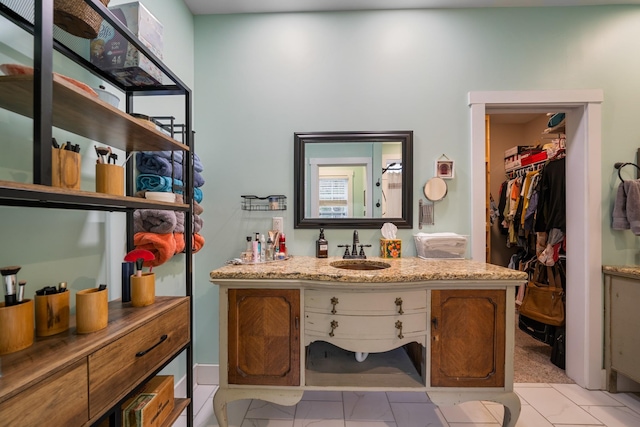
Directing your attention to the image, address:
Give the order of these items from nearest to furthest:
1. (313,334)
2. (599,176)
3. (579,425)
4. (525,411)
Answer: (313,334) → (579,425) → (525,411) → (599,176)

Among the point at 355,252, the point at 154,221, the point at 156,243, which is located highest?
the point at 154,221

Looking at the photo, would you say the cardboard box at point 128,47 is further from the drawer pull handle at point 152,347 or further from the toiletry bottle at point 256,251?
the drawer pull handle at point 152,347

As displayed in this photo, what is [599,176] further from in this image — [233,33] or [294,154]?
[233,33]

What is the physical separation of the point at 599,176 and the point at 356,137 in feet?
5.78

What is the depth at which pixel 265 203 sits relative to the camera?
2002 mm

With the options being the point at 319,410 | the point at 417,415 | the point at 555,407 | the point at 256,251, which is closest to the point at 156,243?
the point at 256,251

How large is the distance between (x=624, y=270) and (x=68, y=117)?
3.07 meters

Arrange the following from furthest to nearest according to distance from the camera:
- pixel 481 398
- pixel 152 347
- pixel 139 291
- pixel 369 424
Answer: pixel 369 424, pixel 481 398, pixel 139 291, pixel 152 347

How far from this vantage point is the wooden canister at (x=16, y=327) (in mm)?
697

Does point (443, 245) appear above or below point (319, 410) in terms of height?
above

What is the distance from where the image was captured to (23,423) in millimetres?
581

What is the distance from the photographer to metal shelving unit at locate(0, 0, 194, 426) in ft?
2.07

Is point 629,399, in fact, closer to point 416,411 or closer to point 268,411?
point 416,411

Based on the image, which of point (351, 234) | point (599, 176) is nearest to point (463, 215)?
point (351, 234)
